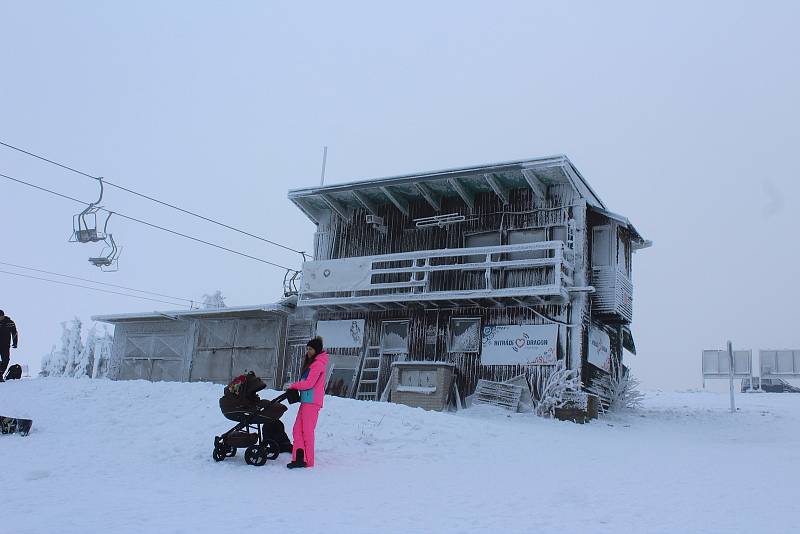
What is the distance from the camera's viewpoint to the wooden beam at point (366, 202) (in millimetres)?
25375

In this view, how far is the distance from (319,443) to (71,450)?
3.72m

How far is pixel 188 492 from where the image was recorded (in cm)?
856

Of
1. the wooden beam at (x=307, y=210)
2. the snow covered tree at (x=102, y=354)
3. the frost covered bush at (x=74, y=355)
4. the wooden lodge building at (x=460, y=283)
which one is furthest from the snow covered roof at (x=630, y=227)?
the frost covered bush at (x=74, y=355)

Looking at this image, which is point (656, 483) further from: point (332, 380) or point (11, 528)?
point (332, 380)

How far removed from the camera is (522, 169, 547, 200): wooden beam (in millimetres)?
21959

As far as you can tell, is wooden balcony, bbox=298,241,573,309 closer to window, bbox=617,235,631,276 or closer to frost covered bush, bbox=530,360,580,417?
frost covered bush, bbox=530,360,580,417

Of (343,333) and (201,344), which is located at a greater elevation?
(343,333)

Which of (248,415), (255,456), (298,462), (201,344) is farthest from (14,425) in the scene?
(201,344)

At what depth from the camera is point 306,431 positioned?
34.0 ft

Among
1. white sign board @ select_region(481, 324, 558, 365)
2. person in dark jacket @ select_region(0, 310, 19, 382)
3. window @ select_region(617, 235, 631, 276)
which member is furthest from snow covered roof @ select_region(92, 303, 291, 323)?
window @ select_region(617, 235, 631, 276)

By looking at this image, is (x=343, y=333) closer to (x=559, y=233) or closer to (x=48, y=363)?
(x=559, y=233)

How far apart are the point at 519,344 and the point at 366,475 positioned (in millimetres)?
12210

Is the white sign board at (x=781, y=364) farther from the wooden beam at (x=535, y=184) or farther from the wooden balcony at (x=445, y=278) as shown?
the wooden beam at (x=535, y=184)

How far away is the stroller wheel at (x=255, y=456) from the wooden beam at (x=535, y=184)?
13804mm
